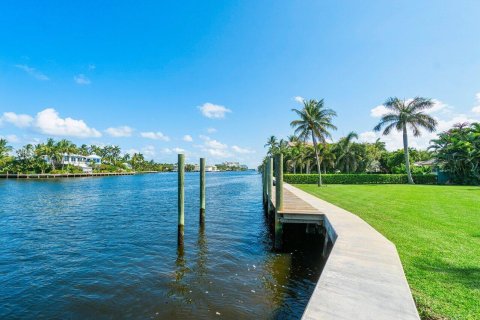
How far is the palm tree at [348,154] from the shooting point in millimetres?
54438

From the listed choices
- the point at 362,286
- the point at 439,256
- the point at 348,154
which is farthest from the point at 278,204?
the point at 348,154

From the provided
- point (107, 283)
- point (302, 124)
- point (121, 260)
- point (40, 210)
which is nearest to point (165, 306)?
point (107, 283)

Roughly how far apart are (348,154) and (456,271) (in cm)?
5208

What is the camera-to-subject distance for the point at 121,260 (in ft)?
34.1

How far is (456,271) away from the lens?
6098 millimetres

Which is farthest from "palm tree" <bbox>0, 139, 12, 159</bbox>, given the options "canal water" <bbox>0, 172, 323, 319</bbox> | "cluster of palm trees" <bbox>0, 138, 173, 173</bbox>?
"canal water" <bbox>0, 172, 323, 319</bbox>

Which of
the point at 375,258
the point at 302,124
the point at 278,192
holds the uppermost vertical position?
the point at 302,124

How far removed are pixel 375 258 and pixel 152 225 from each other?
1365 centimetres

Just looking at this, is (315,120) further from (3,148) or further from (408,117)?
(3,148)

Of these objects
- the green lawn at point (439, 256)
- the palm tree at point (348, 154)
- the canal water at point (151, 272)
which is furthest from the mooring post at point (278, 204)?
the palm tree at point (348, 154)

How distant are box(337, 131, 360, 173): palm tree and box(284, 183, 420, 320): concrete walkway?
5063cm

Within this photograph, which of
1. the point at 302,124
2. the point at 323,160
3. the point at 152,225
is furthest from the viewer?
the point at 323,160

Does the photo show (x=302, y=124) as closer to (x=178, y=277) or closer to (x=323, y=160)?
(x=323, y=160)

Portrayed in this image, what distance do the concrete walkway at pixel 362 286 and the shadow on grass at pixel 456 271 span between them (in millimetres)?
826
